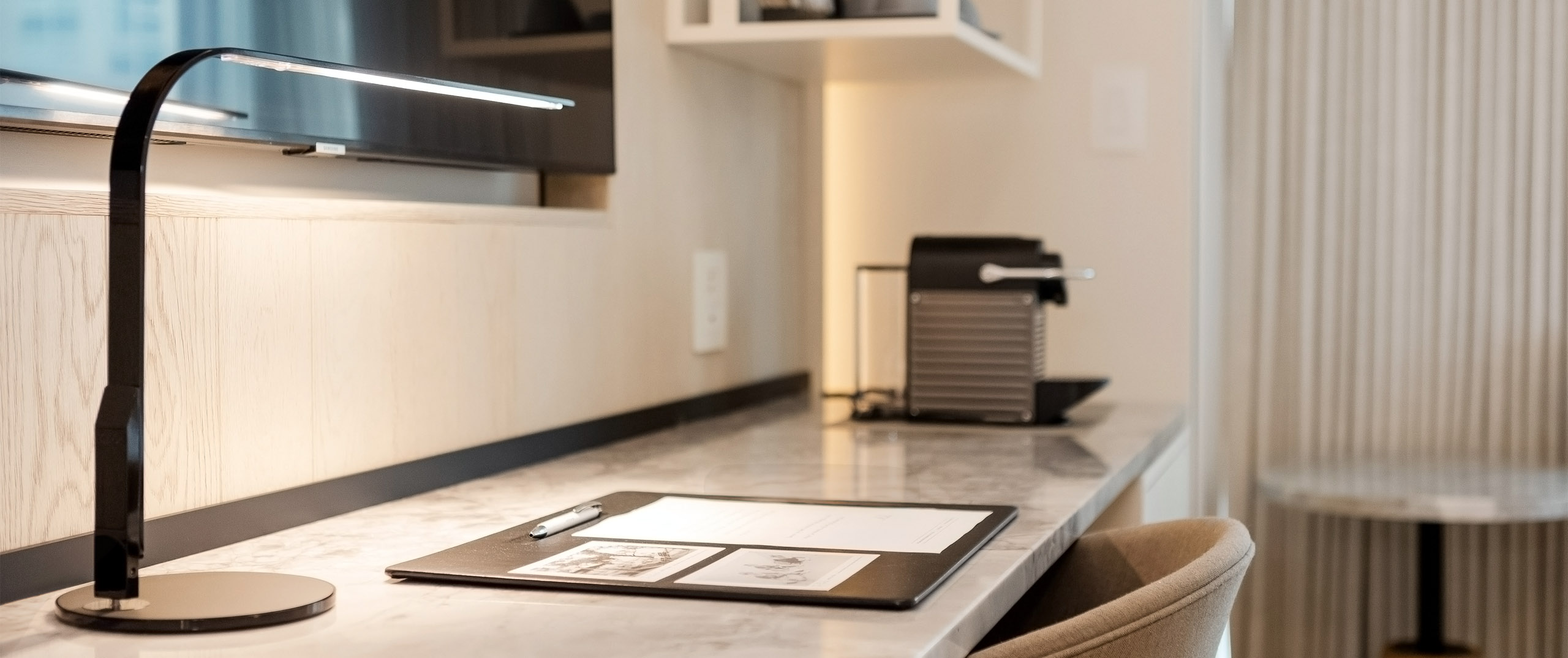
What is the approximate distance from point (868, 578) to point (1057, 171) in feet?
5.15

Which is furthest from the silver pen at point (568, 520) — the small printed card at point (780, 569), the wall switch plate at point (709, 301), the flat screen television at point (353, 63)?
the wall switch plate at point (709, 301)

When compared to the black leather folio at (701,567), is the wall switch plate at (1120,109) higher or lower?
higher

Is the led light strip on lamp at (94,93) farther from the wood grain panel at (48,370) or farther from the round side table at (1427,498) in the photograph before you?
the round side table at (1427,498)

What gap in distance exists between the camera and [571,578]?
3.38ft

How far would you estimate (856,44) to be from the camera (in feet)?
6.70

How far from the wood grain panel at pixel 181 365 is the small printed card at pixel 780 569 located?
1.47ft

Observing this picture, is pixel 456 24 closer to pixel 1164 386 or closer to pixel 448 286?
pixel 448 286

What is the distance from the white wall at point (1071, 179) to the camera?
Result: 241cm

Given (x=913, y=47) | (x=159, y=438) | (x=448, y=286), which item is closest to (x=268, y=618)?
(x=159, y=438)

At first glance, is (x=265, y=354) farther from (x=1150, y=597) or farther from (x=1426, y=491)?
(x=1426, y=491)

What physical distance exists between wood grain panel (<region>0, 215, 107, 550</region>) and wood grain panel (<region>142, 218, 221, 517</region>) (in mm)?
59

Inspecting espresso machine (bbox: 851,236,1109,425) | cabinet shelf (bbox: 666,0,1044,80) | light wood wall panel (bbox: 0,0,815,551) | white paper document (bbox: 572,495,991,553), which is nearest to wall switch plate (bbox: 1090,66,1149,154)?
cabinet shelf (bbox: 666,0,1044,80)

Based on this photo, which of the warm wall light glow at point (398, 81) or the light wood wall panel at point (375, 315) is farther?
the light wood wall panel at point (375, 315)

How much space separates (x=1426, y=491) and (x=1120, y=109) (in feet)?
2.68
